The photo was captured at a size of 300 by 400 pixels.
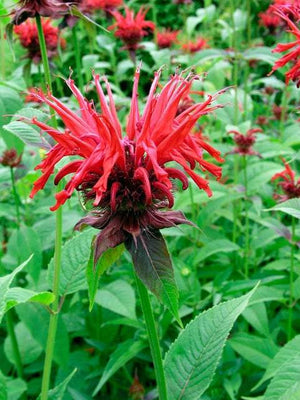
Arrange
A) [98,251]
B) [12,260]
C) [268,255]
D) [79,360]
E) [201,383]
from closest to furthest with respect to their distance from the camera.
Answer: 1. [98,251]
2. [201,383]
3. [79,360]
4. [12,260]
5. [268,255]

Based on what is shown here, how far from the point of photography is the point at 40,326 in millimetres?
1402

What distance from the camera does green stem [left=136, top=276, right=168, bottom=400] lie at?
857mm

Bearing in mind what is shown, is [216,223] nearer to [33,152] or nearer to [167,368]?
[33,152]

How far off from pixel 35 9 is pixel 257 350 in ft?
2.99

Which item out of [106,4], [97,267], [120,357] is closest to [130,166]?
[97,267]

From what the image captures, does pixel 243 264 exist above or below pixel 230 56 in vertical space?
below

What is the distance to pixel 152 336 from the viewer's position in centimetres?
87

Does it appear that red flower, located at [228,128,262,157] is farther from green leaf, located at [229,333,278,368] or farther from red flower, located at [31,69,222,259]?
red flower, located at [31,69,222,259]

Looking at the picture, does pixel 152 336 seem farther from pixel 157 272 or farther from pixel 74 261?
pixel 74 261

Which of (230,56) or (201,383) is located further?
(230,56)

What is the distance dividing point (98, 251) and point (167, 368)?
11.4 inches

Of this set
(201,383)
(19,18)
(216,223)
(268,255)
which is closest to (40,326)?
(201,383)

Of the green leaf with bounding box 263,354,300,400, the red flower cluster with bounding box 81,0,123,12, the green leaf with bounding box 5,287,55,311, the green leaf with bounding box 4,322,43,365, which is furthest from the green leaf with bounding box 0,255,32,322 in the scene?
the red flower cluster with bounding box 81,0,123,12

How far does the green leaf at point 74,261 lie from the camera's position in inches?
43.8
